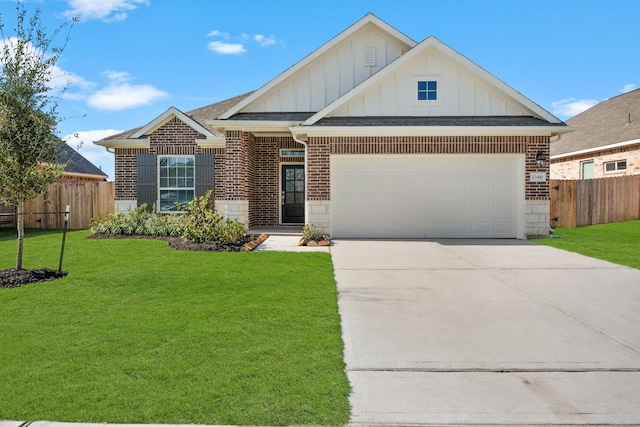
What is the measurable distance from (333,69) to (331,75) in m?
0.21

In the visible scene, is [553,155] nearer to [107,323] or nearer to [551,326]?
[551,326]

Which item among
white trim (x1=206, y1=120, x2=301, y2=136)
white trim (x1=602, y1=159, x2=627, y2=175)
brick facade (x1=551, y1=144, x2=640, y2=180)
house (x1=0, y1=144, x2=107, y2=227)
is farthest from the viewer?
house (x1=0, y1=144, x2=107, y2=227)

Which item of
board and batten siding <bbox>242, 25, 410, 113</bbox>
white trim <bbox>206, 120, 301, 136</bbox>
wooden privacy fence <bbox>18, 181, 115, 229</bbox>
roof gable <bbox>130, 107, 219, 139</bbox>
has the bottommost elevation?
wooden privacy fence <bbox>18, 181, 115, 229</bbox>

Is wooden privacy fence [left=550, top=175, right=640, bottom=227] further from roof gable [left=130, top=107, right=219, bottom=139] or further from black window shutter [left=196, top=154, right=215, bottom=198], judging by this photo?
roof gable [left=130, top=107, right=219, bottom=139]

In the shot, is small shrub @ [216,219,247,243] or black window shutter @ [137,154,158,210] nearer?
small shrub @ [216,219,247,243]

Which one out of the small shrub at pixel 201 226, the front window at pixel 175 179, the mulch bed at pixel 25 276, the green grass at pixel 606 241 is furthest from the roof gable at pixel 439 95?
the mulch bed at pixel 25 276

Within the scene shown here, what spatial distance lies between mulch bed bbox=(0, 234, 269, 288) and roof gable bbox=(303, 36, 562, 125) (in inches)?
172

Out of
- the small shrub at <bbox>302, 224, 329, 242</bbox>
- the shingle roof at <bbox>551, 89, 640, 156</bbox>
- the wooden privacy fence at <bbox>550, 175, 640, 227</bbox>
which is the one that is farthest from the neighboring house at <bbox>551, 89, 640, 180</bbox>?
the small shrub at <bbox>302, 224, 329, 242</bbox>

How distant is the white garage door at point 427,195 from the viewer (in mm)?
12617

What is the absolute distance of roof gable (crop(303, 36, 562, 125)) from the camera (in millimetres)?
12609

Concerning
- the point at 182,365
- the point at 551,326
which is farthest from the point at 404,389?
the point at 551,326

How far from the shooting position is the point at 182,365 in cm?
377

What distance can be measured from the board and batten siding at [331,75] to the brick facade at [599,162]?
11.5 metres

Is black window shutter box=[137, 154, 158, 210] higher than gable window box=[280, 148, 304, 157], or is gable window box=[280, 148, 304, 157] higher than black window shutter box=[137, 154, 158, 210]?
gable window box=[280, 148, 304, 157]
